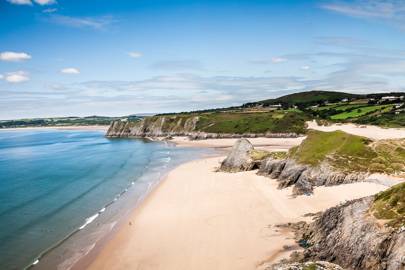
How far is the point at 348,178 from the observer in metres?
35.1

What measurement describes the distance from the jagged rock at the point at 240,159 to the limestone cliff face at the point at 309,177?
888 cm

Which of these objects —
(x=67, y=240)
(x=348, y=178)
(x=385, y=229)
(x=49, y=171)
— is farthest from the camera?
(x=49, y=171)

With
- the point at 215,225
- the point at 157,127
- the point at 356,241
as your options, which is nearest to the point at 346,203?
the point at 356,241

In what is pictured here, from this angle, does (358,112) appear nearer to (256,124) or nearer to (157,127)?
(256,124)

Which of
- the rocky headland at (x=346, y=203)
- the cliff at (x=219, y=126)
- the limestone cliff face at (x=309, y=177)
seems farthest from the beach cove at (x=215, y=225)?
the cliff at (x=219, y=126)

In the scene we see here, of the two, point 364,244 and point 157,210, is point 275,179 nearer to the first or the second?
point 157,210

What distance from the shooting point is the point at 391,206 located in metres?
19.7

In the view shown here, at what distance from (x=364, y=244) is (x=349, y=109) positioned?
364ft

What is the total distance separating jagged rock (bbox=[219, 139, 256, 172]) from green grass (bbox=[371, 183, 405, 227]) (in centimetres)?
3122

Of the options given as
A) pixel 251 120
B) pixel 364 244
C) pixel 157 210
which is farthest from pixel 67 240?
pixel 251 120

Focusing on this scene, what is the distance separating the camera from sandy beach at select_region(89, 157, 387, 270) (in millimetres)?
24281

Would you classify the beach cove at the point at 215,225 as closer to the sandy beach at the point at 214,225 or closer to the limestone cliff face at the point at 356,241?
the sandy beach at the point at 214,225

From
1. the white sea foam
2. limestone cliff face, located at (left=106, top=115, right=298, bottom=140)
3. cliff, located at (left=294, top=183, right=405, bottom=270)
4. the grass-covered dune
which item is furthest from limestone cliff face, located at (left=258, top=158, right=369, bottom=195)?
limestone cliff face, located at (left=106, top=115, right=298, bottom=140)

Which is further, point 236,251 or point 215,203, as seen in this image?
point 215,203
